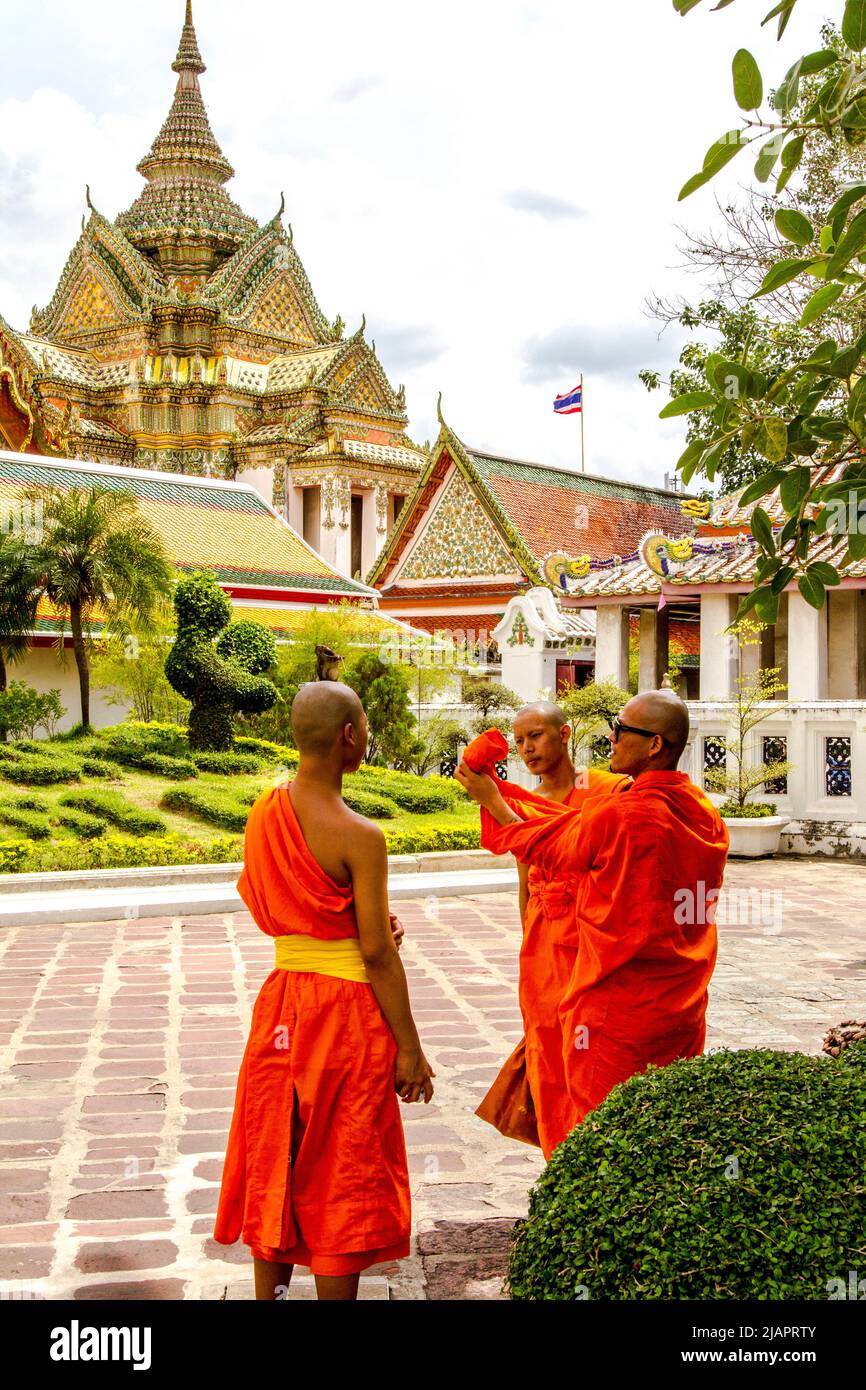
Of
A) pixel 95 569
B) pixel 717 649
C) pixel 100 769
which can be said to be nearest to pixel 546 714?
pixel 100 769

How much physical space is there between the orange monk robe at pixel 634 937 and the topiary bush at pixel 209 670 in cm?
1144

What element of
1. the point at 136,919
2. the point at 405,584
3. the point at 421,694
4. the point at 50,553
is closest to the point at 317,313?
the point at 405,584

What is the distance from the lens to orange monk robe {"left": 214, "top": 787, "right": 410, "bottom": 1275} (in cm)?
329

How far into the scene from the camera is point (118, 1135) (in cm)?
525

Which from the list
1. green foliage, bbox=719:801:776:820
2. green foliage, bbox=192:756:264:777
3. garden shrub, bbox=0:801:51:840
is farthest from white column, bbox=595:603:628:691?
garden shrub, bbox=0:801:51:840

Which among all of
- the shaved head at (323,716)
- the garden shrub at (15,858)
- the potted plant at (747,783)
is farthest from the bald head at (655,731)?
the potted plant at (747,783)

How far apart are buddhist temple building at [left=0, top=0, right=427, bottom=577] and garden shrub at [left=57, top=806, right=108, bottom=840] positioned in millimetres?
20426

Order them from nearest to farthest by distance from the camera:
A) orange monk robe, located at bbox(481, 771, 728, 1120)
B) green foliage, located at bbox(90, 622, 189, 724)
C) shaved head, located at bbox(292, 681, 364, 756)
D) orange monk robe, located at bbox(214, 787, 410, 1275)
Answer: orange monk robe, located at bbox(214, 787, 410, 1275) < shaved head, located at bbox(292, 681, 364, 756) < orange monk robe, located at bbox(481, 771, 728, 1120) < green foliage, located at bbox(90, 622, 189, 724)

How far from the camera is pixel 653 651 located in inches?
775

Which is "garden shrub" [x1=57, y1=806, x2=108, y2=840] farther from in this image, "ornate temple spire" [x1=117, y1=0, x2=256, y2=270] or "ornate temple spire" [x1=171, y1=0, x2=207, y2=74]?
"ornate temple spire" [x1=171, y1=0, x2=207, y2=74]

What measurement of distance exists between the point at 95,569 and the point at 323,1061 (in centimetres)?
1269

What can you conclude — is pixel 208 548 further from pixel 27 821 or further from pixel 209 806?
pixel 27 821
